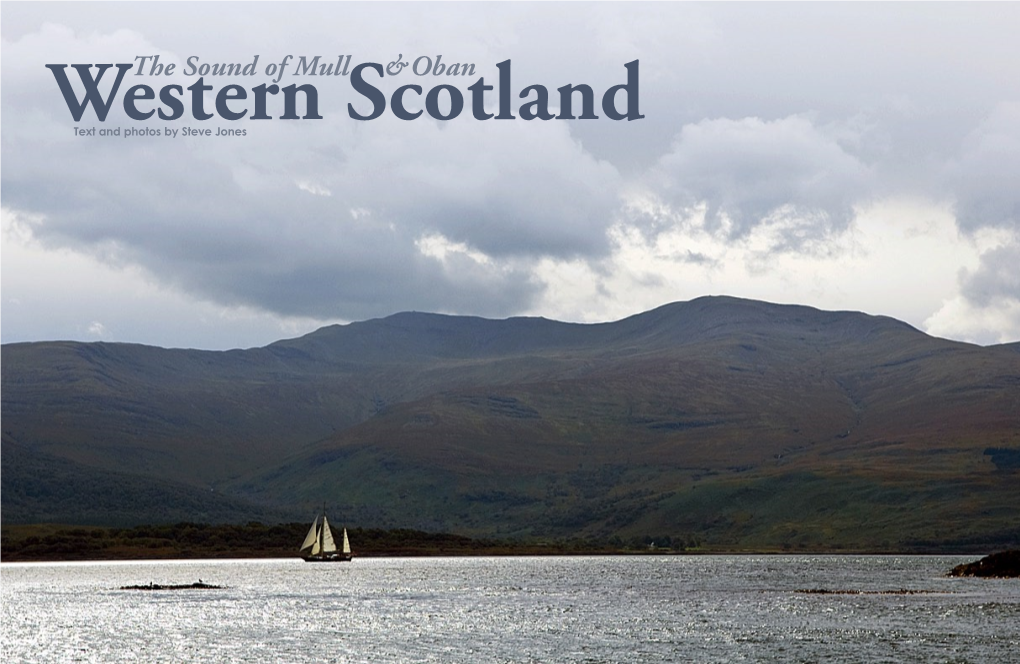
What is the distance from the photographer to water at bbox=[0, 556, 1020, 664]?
9056 centimetres

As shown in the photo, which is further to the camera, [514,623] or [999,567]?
[999,567]

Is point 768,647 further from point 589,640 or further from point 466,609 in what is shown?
point 466,609

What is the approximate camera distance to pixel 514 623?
11506 centimetres

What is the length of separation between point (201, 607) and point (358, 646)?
4129 cm

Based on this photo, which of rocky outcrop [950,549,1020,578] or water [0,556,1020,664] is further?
rocky outcrop [950,549,1020,578]

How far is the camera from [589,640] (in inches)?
3949

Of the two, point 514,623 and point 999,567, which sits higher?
point 999,567

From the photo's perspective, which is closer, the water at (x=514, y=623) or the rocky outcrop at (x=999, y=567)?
the water at (x=514, y=623)

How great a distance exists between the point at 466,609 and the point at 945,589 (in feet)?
211

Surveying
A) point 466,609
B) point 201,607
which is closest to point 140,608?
point 201,607

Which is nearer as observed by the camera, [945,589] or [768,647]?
[768,647]

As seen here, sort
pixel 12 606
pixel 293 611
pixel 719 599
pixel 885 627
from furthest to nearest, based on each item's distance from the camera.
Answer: pixel 719 599, pixel 12 606, pixel 293 611, pixel 885 627

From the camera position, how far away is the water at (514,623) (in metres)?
90.6

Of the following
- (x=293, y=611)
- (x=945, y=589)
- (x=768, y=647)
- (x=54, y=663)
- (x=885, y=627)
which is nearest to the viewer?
(x=54, y=663)
